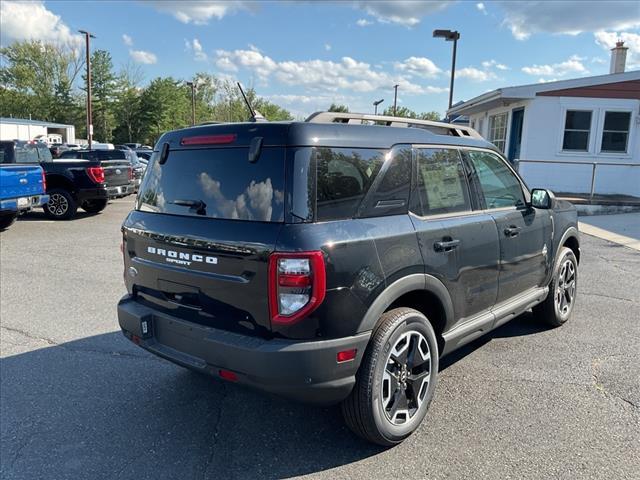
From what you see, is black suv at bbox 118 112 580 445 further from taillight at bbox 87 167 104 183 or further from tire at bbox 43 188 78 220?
tire at bbox 43 188 78 220

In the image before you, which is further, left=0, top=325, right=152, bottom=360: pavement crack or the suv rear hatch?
left=0, top=325, right=152, bottom=360: pavement crack

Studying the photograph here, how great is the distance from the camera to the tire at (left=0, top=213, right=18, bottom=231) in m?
10.6

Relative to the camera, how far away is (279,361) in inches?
99.3

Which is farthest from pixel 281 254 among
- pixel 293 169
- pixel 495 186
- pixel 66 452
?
pixel 495 186

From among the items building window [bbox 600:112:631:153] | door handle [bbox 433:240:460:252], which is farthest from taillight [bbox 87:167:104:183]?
building window [bbox 600:112:631:153]

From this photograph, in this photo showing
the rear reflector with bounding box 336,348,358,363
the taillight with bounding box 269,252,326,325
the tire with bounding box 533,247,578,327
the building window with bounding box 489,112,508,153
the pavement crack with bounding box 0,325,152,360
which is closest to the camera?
the taillight with bounding box 269,252,326,325

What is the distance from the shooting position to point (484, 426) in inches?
126

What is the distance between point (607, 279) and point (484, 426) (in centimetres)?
480

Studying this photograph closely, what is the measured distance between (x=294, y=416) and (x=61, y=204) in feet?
36.0

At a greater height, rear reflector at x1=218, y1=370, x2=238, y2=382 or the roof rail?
the roof rail

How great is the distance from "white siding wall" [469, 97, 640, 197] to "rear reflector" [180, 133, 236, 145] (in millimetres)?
14290

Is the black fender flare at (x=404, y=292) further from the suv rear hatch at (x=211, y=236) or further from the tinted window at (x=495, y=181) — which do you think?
the tinted window at (x=495, y=181)

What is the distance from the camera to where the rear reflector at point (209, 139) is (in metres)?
2.91

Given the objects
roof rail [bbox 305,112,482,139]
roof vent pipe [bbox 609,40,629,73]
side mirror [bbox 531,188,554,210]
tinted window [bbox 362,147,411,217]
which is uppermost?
roof vent pipe [bbox 609,40,629,73]
